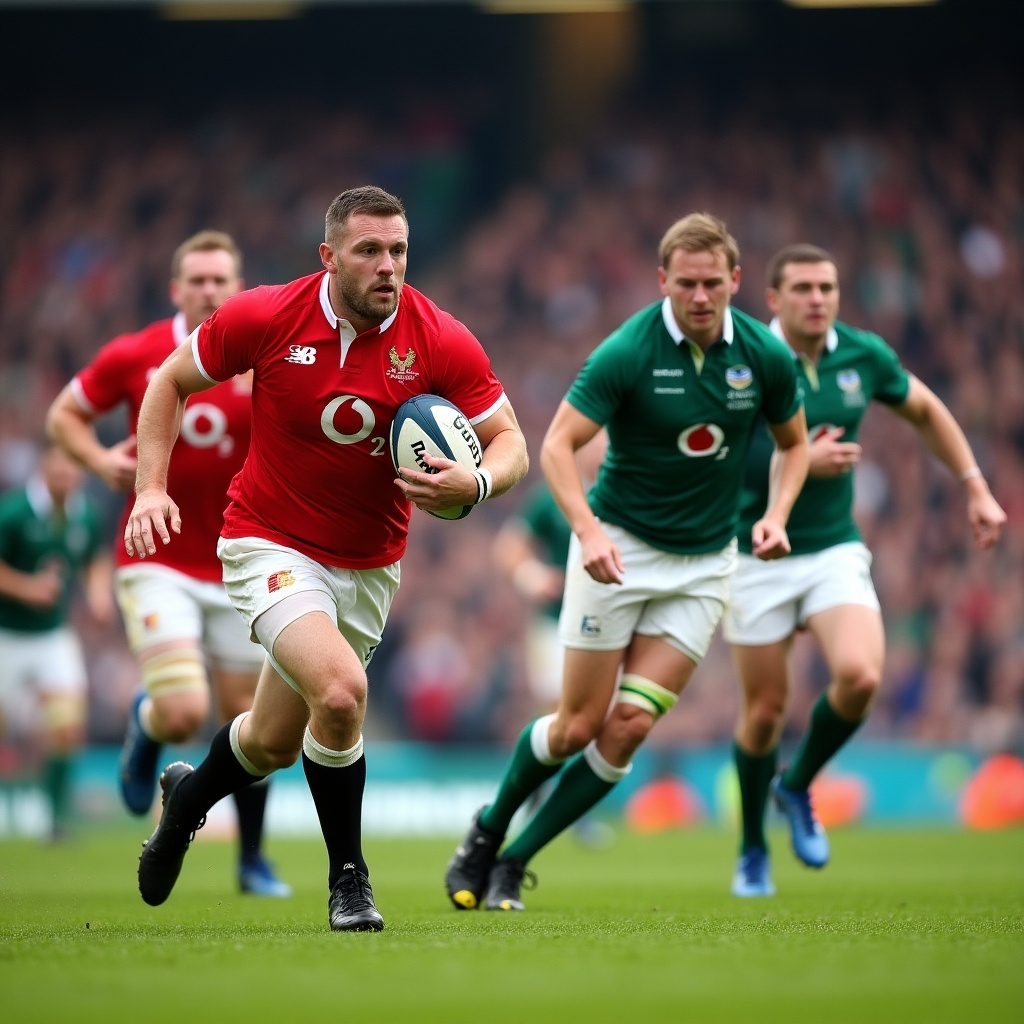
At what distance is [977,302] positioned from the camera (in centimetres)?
2159

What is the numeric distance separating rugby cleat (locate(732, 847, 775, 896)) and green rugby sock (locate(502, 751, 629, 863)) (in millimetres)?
1240

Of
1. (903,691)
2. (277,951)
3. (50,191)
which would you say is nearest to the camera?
(277,951)

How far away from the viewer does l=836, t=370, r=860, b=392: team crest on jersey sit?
825 centimetres

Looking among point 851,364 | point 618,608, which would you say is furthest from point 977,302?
point 618,608

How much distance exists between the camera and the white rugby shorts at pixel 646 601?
7.03m

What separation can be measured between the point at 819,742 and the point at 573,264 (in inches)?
588

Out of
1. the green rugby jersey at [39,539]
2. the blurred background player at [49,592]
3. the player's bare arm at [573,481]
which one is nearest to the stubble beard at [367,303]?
the player's bare arm at [573,481]

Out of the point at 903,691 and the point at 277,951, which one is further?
the point at 903,691

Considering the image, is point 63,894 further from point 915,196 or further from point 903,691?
point 915,196

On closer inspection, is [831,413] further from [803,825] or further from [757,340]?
[803,825]

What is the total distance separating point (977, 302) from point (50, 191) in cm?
1273

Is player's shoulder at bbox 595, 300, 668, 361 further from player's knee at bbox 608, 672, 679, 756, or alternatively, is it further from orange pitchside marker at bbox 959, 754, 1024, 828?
orange pitchside marker at bbox 959, 754, 1024, 828

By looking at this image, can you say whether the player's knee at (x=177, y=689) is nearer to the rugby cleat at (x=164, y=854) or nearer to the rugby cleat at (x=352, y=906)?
the rugby cleat at (x=164, y=854)

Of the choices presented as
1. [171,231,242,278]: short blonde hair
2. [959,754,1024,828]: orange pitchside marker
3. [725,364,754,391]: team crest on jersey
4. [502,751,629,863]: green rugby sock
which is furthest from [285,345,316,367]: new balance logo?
[959,754,1024,828]: orange pitchside marker
